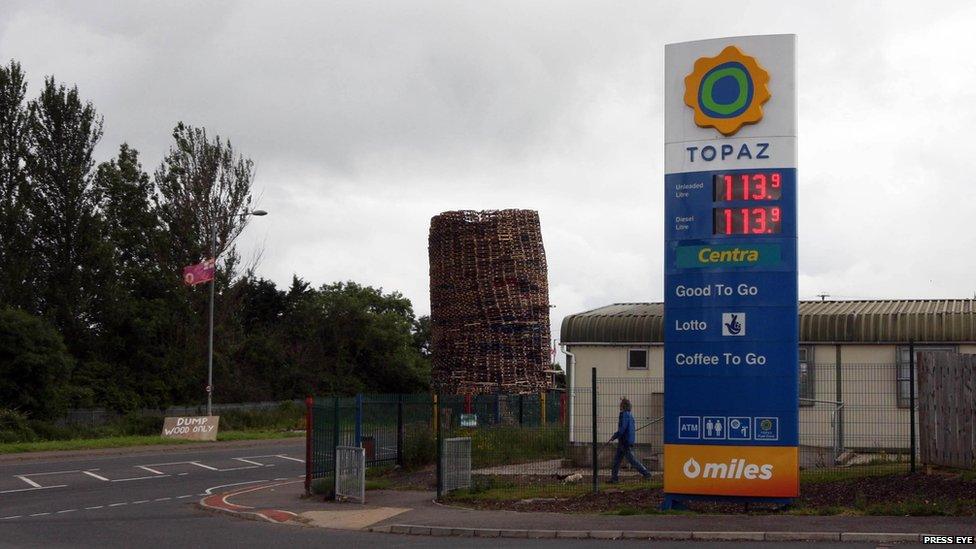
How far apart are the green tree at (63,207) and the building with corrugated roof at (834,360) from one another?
31.9m

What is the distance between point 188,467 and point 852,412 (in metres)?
19.0

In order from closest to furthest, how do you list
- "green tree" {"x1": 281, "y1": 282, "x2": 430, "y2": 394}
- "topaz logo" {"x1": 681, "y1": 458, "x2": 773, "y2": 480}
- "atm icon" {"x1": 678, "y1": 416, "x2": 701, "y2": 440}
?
"topaz logo" {"x1": 681, "y1": 458, "x2": 773, "y2": 480}, "atm icon" {"x1": 678, "y1": 416, "x2": 701, "y2": 440}, "green tree" {"x1": 281, "y1": 282, "x2": 430, "y2": 394}

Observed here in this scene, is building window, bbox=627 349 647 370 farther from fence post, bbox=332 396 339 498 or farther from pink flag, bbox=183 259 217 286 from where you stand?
pink flag, bbox=183 259 217 286

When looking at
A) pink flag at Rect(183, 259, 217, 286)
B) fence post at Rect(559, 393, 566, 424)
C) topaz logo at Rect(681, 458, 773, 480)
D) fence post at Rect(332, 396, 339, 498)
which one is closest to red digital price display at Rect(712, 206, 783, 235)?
topaz logo at Rect(681, 458, 773, 480)

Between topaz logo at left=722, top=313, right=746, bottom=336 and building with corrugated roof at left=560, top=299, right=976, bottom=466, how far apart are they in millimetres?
4128

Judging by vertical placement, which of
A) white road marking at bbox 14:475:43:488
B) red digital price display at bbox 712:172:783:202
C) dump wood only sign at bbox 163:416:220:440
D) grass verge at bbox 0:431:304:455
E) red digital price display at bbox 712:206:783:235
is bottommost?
white road marking at bbox 14:475:43:488

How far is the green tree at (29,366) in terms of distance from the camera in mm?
44656

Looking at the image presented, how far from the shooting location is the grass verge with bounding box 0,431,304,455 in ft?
126

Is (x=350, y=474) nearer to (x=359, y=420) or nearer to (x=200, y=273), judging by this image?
(x=359, y=420)

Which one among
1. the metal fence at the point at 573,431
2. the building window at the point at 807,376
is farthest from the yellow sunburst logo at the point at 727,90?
the building window at the point at 807,376

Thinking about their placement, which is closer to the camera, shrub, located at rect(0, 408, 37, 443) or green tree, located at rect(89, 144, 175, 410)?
shrub, located at rect(0, 408, 37, 443)

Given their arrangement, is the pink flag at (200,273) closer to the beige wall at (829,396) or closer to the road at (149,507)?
the road at (149,507)

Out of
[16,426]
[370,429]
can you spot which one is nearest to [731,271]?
[370,429]

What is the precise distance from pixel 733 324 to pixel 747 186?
79.1 inches
